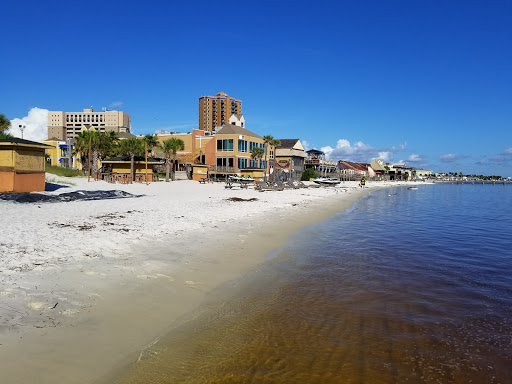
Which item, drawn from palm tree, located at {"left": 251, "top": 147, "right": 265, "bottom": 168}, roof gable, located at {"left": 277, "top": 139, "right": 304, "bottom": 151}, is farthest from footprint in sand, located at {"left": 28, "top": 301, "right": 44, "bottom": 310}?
roof gable, located at {"left": 277, "top": 139, "right": 304, "bottom": 151}

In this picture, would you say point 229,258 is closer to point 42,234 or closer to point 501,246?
point 42,234

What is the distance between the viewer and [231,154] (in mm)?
59906

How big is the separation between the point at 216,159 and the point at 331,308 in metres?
55.6

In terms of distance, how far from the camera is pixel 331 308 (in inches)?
269

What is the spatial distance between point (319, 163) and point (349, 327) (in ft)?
298

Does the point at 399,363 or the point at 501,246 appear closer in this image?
the point at 399,363

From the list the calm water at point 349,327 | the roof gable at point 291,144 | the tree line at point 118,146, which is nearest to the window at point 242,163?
the tree line at point 118,146

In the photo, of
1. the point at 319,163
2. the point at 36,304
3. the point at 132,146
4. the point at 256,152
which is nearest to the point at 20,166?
the point at 36,304

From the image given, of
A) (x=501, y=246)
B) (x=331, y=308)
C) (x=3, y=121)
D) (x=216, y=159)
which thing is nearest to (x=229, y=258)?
(x=331, y=308)

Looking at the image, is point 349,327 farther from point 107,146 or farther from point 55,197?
point 107,146

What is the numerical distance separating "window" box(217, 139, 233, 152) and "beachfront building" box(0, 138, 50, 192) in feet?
123

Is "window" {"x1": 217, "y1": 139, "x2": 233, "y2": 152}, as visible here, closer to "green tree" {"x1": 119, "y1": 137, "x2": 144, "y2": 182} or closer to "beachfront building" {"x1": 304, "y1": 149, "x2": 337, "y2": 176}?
"green tree" {"x1": 119, "y1": 137, "x2": 144, "y2": 182}

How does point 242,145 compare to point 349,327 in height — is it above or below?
above

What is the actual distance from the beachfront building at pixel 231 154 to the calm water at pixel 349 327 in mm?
49188
